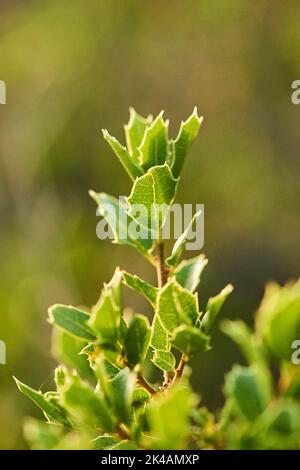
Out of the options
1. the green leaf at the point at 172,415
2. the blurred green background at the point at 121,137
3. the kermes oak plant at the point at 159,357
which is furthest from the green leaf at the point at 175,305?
the blurred green background at the point at 121,137

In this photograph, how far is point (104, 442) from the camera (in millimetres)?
572

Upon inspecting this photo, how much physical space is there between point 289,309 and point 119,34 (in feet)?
14.6

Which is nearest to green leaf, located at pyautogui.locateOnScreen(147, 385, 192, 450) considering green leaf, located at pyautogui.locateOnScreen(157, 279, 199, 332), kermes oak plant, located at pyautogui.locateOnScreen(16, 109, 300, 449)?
kermes oak plant, located at pyautogui.locateOnScreen(16, 109, 300, 449)

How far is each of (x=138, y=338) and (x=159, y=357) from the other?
0.10m

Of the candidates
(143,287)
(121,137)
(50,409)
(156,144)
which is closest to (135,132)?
(156,144)

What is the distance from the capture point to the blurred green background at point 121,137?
379 cm

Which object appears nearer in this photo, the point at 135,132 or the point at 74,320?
the point at 74,320

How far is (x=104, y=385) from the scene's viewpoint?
505 mm

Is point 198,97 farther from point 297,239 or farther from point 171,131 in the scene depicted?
point 297,239

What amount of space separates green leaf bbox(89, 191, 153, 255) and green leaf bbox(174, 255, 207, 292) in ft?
0.19

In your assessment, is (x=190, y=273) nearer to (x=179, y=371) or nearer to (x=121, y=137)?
(x=179, y=371)

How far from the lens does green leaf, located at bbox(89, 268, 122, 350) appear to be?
1.72 feet

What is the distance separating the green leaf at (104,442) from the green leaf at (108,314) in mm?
71

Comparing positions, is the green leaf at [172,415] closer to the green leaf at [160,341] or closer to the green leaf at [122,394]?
the green leaf at [122,394]
